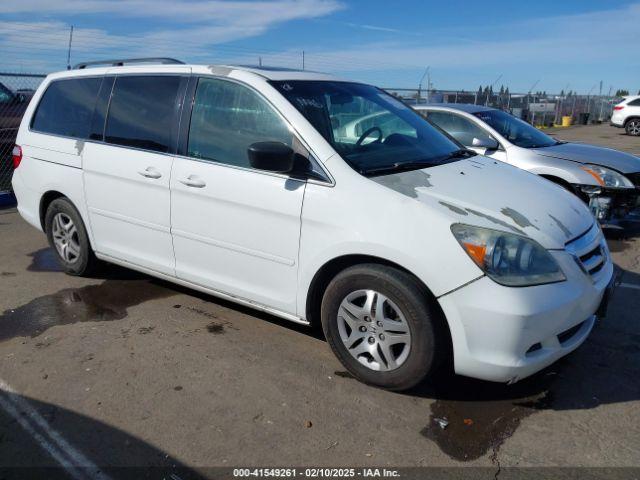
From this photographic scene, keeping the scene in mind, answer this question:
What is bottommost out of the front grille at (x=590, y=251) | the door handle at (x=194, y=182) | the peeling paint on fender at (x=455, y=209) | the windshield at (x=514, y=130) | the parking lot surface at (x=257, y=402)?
the parking lot surface at (x=257, y=402)

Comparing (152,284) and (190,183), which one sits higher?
(190,183)

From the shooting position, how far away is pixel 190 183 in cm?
380

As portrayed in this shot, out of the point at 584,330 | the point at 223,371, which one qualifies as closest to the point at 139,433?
the point at 223,371

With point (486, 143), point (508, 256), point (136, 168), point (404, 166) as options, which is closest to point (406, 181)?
point (404, 166)

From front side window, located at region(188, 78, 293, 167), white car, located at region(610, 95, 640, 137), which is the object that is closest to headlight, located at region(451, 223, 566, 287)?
front side window, located at region(188, 78, 293, 167)

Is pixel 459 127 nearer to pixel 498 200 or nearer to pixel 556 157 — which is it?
pixel 556 157

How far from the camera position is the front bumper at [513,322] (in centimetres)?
276

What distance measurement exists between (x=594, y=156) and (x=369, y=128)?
415 cm

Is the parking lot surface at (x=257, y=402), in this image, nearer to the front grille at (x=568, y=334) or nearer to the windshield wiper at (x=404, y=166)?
the front grille at (x=568, y=334)

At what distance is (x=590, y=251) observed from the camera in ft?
10.6

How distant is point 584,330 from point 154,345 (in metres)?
2.73

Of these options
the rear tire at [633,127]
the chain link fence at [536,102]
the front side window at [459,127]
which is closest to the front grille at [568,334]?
the front side window at [459,127]

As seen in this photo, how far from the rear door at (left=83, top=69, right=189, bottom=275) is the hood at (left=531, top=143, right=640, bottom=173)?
4583 millimetres

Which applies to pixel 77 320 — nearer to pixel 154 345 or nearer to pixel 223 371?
pixel 154 345
